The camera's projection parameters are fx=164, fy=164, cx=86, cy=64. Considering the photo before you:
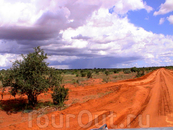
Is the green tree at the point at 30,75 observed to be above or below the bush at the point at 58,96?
above

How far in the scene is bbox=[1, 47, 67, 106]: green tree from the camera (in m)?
11.4

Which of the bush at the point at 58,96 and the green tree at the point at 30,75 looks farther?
the bush at the point at 58,96

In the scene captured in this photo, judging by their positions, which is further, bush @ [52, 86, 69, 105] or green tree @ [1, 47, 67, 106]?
bush @ [52, 86, 69, 105]

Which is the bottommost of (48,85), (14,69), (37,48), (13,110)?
(13,110)

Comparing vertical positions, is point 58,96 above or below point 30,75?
below

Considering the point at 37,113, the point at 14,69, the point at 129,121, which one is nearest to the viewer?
the point at 129,121

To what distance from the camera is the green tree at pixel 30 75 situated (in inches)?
447

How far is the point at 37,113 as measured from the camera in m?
11.2

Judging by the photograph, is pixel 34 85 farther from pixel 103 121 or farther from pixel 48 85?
pixel 103 121

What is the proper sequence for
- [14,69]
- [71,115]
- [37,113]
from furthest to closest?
[14,69] < [37,113] < [71,115]

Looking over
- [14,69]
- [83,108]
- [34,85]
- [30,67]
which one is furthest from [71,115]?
[14,69]

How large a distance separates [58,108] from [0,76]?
4746 mm

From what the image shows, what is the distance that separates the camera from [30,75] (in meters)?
11.6

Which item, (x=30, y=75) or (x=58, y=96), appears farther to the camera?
(x=58, y=96)
